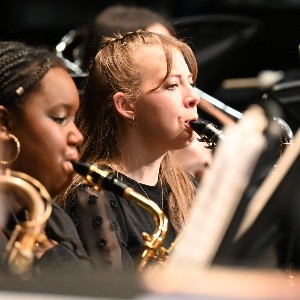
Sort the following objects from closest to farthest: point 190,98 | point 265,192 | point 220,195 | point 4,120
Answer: point 220,195
point 265,192
point 4,120
point 190,98

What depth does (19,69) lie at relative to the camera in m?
2.21

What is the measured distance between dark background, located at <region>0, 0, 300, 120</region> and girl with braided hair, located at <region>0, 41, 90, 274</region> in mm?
2272

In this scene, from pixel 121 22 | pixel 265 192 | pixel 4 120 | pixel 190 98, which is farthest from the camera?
pixel 121 22

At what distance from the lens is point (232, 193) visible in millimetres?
1585

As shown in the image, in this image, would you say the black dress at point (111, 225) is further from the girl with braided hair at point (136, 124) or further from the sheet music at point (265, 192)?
the sheet music at point (265, 192)

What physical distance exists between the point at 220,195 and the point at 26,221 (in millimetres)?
622

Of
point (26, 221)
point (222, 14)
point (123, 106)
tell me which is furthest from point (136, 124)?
point (222, 14)

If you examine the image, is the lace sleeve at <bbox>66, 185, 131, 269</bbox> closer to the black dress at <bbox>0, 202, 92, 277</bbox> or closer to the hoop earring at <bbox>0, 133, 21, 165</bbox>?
the black dress at <bbox>0, 202, 92, 277</bbox>

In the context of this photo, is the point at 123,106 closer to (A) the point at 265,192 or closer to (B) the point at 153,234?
(B) the point at 153,234

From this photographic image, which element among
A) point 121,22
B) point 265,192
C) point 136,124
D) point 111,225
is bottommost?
point 121,22

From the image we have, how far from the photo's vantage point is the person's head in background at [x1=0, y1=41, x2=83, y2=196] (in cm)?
216

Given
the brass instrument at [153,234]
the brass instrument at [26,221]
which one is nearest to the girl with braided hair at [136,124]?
the brass instrument at [153,234]

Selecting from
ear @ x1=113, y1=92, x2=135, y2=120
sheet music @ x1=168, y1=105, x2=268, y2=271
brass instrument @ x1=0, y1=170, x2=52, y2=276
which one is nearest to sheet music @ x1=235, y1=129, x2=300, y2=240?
sheet music @ x1=168, y1=105, x2=268, y2=271

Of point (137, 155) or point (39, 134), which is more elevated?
point (39, 134)
